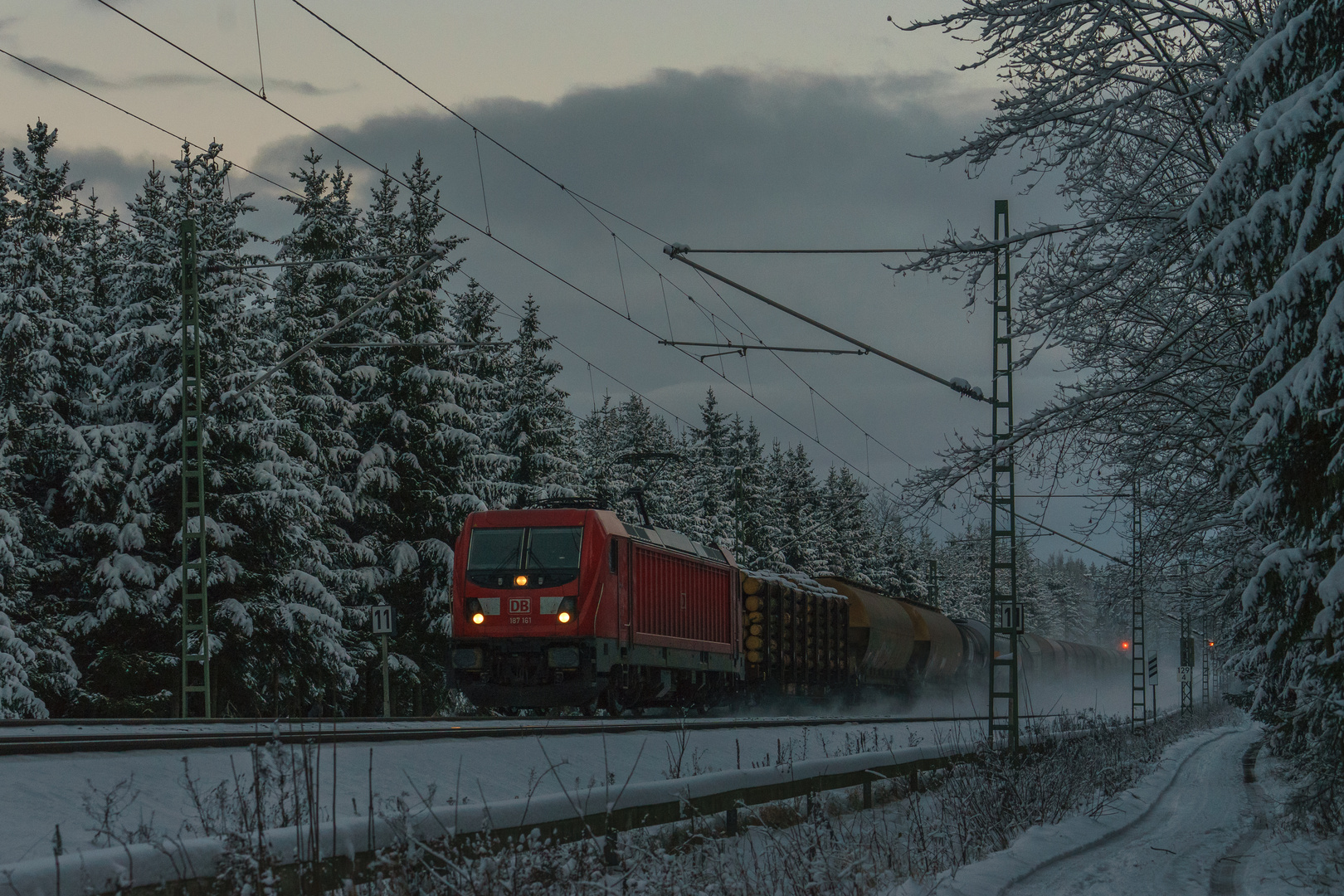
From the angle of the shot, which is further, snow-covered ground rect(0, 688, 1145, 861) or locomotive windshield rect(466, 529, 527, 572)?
locomotive windshield rect(466, 529, 527, 572)

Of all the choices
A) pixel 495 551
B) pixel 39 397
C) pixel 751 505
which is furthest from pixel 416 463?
pixel 751 505

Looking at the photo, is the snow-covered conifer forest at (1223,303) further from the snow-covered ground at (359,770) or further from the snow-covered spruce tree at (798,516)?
the snow-covered spruce tree at (798,516)

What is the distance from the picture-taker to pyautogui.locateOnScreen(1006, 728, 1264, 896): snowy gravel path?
8.76 m

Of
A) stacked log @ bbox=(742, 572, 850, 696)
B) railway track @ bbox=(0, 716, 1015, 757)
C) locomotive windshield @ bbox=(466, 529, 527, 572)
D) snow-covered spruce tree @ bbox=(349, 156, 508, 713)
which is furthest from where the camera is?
snow-covered spruce tree @ bbox=(349, 156, 508, 713)

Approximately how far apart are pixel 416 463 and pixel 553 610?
18.0 meters

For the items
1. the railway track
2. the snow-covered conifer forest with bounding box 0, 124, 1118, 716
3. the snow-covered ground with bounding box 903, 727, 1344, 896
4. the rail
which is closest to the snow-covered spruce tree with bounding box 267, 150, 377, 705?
the snow-covered conifer forest with bounding box 0, 124, 1118, 716

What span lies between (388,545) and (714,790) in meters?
31.9

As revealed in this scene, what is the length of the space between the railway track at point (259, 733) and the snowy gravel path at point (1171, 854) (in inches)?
151

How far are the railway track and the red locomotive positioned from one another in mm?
2210

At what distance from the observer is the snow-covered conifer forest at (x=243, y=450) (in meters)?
29.5

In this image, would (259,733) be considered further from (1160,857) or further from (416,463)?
(416,463)

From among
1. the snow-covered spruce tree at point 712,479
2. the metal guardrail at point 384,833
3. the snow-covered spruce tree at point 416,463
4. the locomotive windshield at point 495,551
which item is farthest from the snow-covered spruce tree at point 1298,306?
the snow-covered spruce tree at point 712,479

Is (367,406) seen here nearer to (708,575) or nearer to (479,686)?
(708,575)

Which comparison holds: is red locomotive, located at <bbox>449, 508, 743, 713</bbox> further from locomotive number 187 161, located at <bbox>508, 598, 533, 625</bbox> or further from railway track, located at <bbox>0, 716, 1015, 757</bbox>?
railway track, located at <bbox>0, 716, 1015, 757</bbox>
